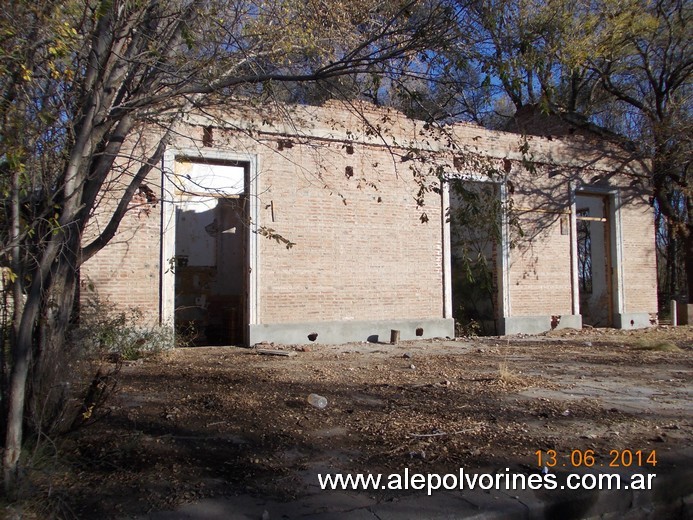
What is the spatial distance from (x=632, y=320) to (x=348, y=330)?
31.2 ft

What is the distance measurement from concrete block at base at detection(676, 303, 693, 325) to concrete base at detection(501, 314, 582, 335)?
→ 4406mm

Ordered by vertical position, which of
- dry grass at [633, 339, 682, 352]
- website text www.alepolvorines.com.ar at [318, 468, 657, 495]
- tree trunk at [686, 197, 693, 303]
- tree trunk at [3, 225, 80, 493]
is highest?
tree trunk at [686, 197, 693, 303]

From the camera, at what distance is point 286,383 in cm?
718

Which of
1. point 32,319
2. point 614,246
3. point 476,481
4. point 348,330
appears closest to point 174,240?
point 348,330

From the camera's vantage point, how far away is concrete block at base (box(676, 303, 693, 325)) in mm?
17281

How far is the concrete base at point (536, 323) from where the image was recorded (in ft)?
48.0

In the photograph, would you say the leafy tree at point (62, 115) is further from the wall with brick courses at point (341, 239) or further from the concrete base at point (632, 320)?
the concrete base at point (632, 320)

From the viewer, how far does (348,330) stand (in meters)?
12.6

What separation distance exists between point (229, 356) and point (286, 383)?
3377 mm

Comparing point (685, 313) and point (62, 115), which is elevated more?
point (62, 115)

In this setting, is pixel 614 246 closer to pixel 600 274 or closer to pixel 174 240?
pixel 600 274

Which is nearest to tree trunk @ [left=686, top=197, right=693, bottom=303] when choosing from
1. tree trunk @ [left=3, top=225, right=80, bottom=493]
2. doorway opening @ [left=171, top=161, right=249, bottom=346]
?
doorway opening @ [left=171, top=161, right=249, bottom=346]

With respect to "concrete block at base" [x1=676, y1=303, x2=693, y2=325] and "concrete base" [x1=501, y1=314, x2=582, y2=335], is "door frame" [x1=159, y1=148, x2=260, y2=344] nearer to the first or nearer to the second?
"concrete base" [x1=501, y1=314, x2=582, y2=335]

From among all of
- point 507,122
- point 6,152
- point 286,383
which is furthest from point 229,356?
point 507,122
